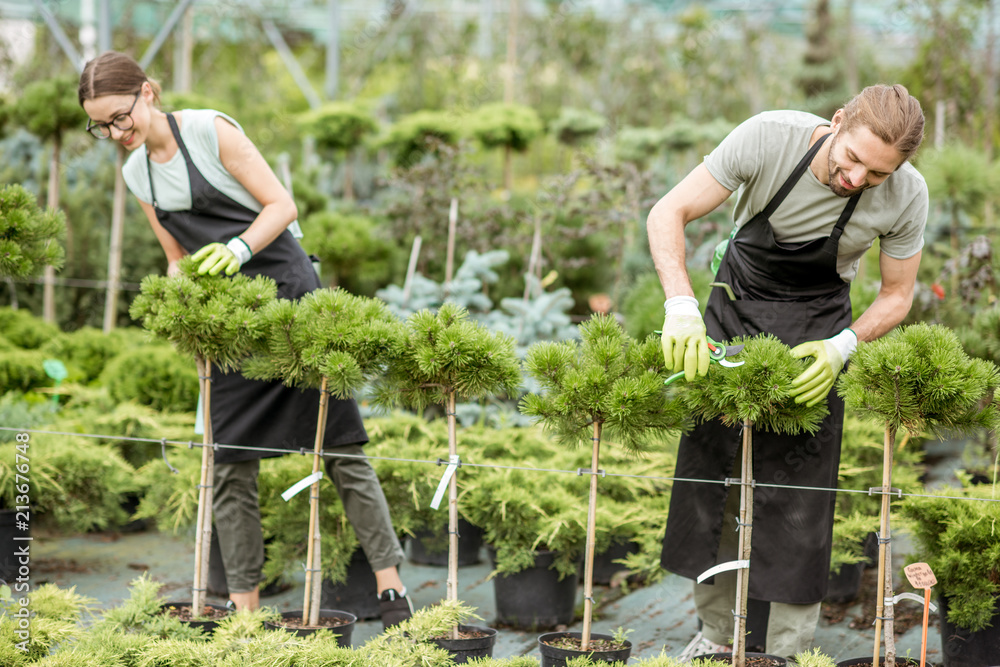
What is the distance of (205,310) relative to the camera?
225cm

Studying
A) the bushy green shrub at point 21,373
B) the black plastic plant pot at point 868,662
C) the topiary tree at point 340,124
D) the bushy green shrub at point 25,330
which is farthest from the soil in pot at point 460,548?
the topiary tree at point 340,124

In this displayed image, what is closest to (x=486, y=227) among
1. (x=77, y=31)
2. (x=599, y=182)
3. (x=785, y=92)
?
(x=599, y=182)

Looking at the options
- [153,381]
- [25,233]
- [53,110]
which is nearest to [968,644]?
[25,233]

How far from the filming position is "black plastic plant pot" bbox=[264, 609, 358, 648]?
228 centimetres

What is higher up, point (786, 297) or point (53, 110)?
point (53, 110)

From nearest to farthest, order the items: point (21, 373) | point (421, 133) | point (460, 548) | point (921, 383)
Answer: point (921, 383)
point (460, 548)
point (21, 373)
point (421, 133)

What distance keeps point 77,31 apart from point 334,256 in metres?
6.14

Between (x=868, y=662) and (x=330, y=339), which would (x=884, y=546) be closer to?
(x=868, y=662)

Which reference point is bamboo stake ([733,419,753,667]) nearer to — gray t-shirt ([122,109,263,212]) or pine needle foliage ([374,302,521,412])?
pine needle foliage ([374,302,521,412])

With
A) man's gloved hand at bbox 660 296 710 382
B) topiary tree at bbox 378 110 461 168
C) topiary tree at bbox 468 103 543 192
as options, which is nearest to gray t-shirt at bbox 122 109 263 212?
man's gloved hand at bbox 660 296 710 382

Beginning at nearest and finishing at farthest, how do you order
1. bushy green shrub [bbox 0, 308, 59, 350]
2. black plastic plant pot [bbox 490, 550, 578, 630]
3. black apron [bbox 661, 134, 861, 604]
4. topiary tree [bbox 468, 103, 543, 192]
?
black apron [bbox 661, 134, 861, 604] < black plastic plant pot [bbox 490, 550, 578, 630] < bushy green shrub [bbox 0, 308, 59, 350] < topiary tree [bbox 468, 103, 543, 192]

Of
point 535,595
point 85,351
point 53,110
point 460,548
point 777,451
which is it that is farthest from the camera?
point 53,110

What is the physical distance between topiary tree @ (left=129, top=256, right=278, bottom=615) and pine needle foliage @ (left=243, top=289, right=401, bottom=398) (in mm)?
64

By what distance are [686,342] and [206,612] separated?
151cm
